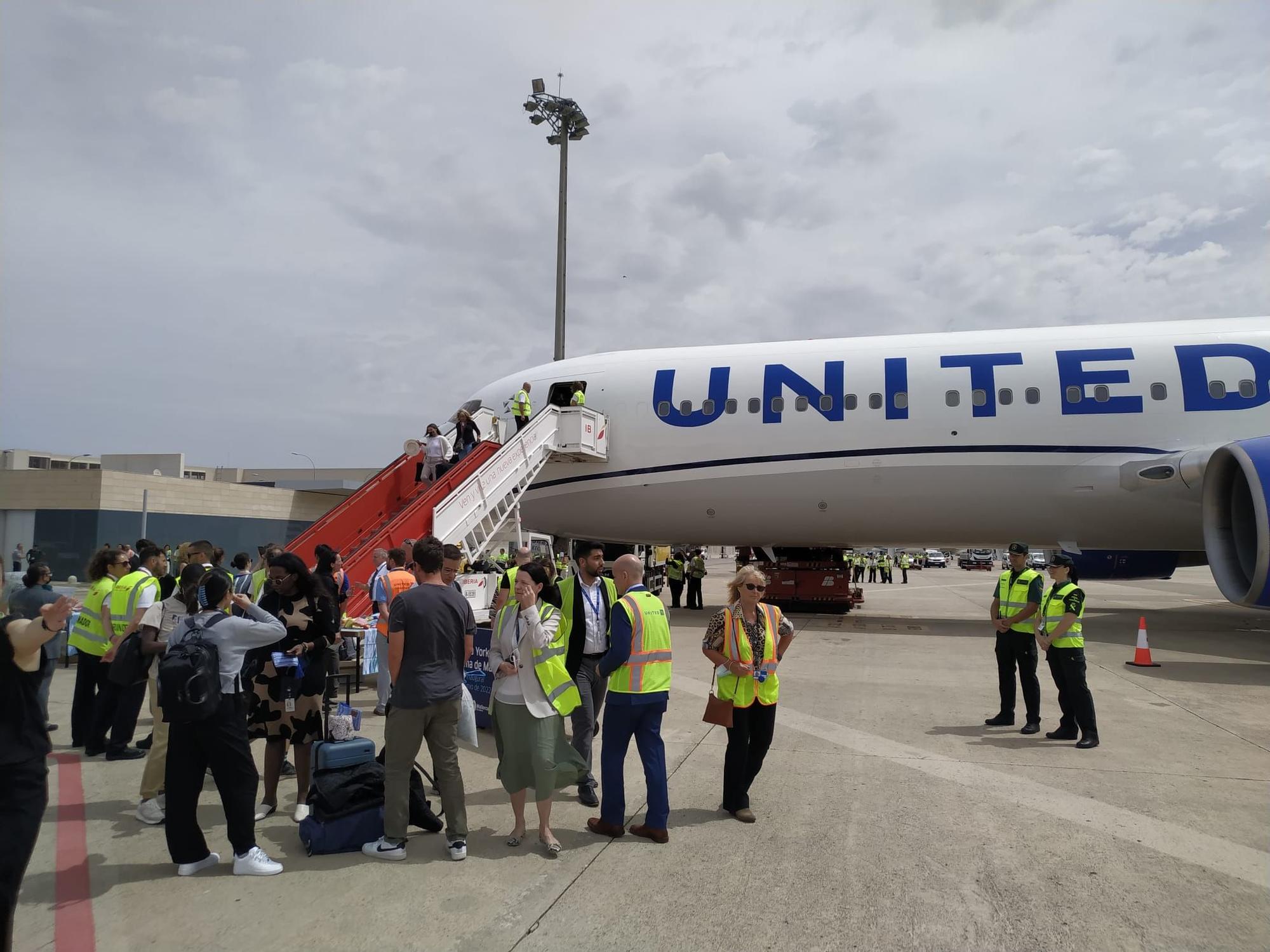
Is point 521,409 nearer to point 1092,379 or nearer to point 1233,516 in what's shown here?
point 1092,379

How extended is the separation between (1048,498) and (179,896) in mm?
13784

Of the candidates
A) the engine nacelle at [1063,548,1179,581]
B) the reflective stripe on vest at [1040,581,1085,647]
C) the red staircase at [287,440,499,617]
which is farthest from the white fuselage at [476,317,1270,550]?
the reflective stripe on vest at [1040,581,1085,647]

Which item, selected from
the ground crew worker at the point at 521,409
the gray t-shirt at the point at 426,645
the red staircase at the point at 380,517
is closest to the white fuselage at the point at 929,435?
the ground crew worker at the point at 521,409

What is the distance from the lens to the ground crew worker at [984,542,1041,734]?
695cm

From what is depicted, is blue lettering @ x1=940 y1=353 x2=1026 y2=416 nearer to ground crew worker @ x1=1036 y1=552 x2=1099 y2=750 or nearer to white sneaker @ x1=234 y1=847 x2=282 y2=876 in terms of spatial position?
ground crew worker @ x1=1036 y1=552 x2=1099 y2=750

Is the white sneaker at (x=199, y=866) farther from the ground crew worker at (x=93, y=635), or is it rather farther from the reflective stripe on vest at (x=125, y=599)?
the ground crew worker at (x=93, y=635)

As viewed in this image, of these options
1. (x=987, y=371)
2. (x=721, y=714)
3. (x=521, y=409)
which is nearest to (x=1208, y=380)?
(x=987, y=371)

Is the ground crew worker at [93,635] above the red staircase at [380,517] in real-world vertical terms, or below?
below

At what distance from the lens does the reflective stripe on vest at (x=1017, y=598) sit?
7.01 metres

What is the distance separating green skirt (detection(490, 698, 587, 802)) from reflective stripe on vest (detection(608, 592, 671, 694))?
465 mm

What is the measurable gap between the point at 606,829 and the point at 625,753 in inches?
19.0

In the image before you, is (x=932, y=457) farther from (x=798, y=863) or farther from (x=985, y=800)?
(x=798, y=863)

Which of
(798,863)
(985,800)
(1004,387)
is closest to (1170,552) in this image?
(1004,387)

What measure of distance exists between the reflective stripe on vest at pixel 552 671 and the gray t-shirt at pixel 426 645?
347 millimetres
